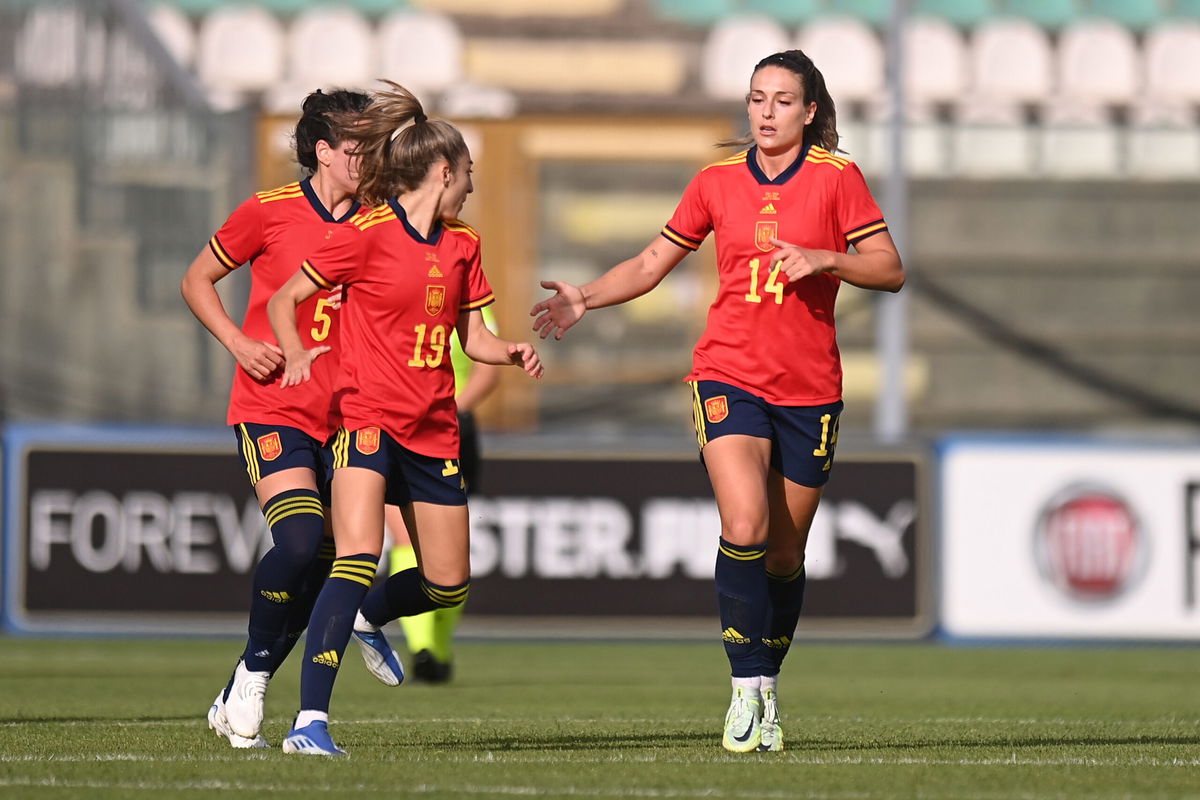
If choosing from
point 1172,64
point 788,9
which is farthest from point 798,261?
point 788,9

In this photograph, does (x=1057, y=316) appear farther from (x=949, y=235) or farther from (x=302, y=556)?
(x=302, y=556)

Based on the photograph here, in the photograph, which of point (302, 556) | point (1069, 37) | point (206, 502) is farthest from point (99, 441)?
point (1069, 37)

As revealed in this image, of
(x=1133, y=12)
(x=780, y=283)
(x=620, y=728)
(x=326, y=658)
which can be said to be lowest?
(x=620, y=728)

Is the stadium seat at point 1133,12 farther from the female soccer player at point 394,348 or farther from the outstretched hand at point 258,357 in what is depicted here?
the outstretched hand at point 258,357

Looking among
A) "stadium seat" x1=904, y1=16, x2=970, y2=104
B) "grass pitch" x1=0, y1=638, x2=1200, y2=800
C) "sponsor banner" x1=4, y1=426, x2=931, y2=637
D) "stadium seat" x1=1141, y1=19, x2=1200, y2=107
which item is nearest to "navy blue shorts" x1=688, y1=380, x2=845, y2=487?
"grass pitch" x1=0, y1=638, x2=1200, y2=800

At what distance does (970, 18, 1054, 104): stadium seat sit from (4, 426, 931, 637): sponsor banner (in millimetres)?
7431

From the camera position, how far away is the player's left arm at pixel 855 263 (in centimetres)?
539

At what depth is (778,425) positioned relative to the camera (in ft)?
19.1

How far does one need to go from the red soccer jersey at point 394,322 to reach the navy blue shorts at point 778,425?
713 millimetres

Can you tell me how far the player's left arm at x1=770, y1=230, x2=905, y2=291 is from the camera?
5.39 m

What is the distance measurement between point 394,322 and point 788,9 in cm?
1394

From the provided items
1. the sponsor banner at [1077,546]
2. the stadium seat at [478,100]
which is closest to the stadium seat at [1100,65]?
the stadium seat at [478,100]

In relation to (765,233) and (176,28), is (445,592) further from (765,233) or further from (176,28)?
(176,28)

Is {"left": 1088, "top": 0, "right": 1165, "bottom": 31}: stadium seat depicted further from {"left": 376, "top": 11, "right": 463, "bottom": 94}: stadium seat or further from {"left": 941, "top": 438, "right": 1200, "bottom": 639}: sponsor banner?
{"left": 941, "top": 438, "right": 1200, "bottom": 639}: sponsor banner
